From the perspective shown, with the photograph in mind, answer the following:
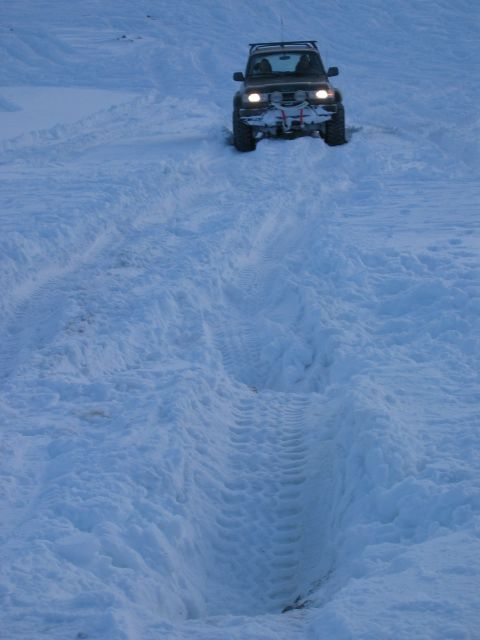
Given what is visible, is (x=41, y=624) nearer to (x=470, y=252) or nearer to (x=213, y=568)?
(x=213, y=568)

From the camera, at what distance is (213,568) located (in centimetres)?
336

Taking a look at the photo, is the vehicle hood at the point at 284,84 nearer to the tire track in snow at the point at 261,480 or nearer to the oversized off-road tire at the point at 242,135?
the oversized off-road tire at the point at 242,135

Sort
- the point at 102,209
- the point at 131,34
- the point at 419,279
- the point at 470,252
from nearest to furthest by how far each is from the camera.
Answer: the point at 419,279 → the point at 470,252 → the point at 102,209 → the point at 131,34

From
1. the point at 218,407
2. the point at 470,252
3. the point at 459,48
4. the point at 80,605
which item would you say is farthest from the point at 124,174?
the point at 459,48

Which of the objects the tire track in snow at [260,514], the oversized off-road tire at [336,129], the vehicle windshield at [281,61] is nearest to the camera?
the tire track in snow at [260,514]

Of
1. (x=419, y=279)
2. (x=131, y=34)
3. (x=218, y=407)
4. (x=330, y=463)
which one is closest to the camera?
(x=330, y=463)

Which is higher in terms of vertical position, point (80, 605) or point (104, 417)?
point (80, 605)

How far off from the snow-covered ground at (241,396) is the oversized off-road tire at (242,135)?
0.50 metres

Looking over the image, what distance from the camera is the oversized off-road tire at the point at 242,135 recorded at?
1147 cm

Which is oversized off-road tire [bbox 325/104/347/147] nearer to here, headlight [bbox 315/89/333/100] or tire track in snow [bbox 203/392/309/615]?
headlight [bbox 315/89/333/100]

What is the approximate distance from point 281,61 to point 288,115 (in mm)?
1948

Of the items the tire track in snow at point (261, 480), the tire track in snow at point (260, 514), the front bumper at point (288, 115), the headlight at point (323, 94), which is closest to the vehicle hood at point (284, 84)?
the headlight at point (323, 94)

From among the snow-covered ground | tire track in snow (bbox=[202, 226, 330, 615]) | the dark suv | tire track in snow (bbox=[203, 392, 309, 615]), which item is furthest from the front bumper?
tire track in snow (bbox=[203, 392, 309, 615])

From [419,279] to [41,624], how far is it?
3.83 meters
